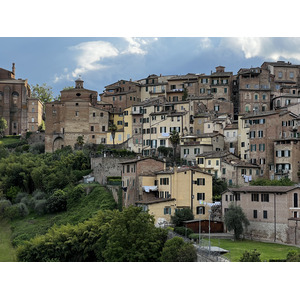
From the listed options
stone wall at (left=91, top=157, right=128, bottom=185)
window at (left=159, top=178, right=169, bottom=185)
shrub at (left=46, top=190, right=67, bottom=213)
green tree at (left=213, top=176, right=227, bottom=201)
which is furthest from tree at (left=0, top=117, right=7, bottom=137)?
window at (left=159, top=178, right=169, bottom=185)

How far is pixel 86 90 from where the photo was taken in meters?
99.3

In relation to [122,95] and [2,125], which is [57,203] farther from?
[2,125]

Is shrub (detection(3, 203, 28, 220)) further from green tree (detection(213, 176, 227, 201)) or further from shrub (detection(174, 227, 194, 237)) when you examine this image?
shrub (detection(174, 227, 194, 237))

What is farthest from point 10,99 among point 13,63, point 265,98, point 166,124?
point 265,98

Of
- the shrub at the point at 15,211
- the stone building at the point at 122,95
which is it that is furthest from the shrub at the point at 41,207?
the stone building at the point at 122,95

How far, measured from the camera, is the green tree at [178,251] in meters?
47.0

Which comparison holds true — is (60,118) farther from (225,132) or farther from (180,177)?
(180,177)

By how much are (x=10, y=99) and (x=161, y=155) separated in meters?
40.4

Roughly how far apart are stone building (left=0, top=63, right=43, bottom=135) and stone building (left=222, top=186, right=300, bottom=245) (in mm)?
56930

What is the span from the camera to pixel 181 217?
60000 millimetres

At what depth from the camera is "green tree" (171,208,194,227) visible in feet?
196

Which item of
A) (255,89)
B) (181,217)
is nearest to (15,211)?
(181,217)

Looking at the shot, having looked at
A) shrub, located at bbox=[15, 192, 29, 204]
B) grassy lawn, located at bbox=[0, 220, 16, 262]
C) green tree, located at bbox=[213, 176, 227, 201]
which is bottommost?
grassy lawn, located at bbox=[0, 220, 16, 262]

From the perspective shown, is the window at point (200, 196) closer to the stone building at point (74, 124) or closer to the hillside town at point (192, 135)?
the hillside town at point (192, 135)
